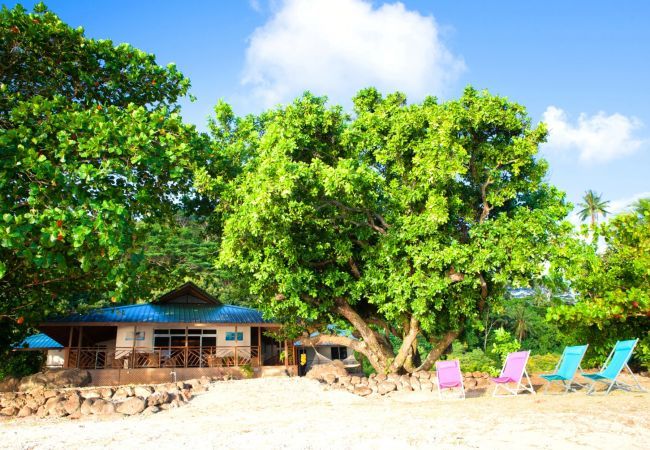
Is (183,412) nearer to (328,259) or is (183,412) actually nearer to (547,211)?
(328,259)

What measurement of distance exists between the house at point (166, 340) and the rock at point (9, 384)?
3112mm

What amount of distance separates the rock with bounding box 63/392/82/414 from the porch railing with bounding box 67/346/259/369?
11.0 m

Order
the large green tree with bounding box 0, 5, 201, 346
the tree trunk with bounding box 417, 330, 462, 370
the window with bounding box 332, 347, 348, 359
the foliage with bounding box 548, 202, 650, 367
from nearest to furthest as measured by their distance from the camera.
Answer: the large green tree with bounding box 0, 5, 201, 346
the foliage with bounding box 548, 202, 650, 367
the tree trunk with bounding box 417, 330, 462, 370
the window with bounding box 332, 347, 348, 359

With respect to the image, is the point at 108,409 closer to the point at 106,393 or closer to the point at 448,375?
the point at 106,393

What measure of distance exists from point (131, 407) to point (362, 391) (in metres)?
5.47

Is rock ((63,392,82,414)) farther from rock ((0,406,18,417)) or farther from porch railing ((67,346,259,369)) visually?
porch railing ((67,346,259,369))

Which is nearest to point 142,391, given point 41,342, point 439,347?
point 439,347

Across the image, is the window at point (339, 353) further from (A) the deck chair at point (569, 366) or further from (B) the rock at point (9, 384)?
(A) the deck chair at point (569, 366)

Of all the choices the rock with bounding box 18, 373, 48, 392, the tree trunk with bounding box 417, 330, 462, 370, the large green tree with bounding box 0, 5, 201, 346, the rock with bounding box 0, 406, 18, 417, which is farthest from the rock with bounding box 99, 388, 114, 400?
the tree trunk with bounding box 417, 330, 462, 370

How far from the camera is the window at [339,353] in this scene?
32.2 meters

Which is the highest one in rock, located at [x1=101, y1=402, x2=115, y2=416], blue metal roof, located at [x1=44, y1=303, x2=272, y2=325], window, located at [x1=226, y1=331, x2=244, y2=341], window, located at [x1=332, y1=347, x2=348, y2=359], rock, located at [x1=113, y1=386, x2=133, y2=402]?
blue metal roof, located at [x1=44, y1=303, x2=272, y2=325]

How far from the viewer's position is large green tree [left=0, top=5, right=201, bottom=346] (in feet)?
28.5

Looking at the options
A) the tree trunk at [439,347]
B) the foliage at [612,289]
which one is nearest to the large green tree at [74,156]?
the tree trunk at [439,347]

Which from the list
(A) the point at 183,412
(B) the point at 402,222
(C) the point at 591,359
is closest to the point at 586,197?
(C) the point at 591,359
